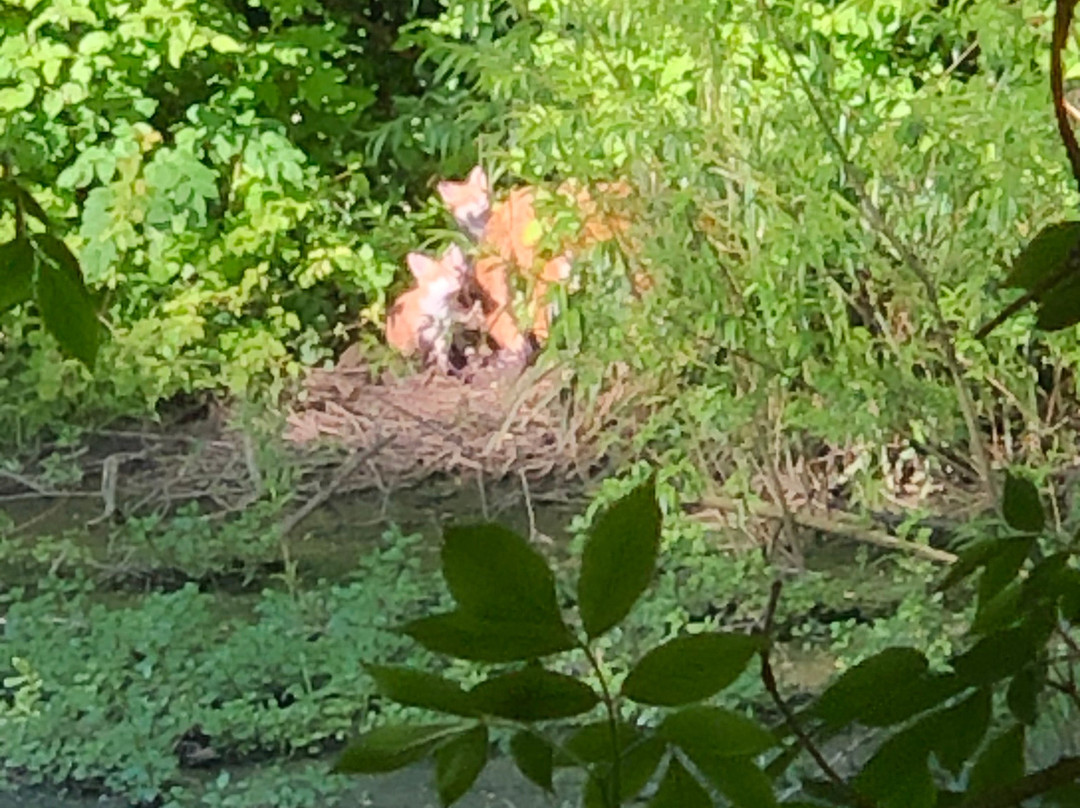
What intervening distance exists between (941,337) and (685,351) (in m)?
0.18

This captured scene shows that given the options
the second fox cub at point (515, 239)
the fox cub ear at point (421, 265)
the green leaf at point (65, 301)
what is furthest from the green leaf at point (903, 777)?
the fox cub ear at point (421, 265)

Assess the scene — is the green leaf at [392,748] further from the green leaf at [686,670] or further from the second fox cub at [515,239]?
the second fox cub at [515,239]

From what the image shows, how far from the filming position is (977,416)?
109cm

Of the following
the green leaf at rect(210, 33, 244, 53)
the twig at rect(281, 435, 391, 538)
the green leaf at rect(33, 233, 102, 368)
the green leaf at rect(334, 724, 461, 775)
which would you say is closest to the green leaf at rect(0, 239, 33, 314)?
the green leaf at rect(33, 233, 102, 368)

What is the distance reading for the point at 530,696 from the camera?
0.75ft

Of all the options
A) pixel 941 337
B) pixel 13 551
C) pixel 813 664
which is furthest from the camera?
pixel 13 551

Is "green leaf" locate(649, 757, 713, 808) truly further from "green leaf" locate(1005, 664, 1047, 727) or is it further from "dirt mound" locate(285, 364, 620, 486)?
"dirt mound" locate(285, 364, 620, 486)

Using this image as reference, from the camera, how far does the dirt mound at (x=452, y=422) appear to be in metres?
1.28

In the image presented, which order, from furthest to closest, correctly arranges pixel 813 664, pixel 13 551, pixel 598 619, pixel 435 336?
pixel 435 336
pixel 13 551
pixel 813 664
pixel 598 619

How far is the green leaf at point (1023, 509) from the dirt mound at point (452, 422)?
2.94 ft

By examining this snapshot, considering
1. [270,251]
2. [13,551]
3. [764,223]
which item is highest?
[764,223]

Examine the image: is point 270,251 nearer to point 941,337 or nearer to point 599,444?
point 599,444

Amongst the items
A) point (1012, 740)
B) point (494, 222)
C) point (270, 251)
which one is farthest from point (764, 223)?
point (1012, 740)

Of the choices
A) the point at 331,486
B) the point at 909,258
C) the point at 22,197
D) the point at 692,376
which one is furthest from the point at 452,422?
the point at 22,197
